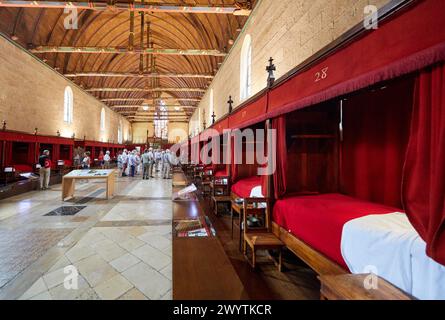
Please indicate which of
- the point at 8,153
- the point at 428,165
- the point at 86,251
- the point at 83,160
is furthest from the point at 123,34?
the point at 428,165

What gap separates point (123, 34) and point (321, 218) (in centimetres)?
1551

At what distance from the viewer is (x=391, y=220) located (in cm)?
199

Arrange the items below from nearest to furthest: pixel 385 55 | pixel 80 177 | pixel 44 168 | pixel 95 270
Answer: pixel 385 55 → pixel 95 270 → pixel 80 177 → pixel 44 168

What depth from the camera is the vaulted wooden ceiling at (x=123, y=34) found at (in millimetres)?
6648

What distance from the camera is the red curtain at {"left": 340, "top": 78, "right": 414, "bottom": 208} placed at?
270 centimetres

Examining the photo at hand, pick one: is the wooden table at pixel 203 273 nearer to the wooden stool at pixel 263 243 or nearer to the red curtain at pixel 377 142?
the wooden stool at pixel 263 243

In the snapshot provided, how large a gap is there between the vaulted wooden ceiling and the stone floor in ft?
19.8

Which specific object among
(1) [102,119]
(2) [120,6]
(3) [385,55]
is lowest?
(3) [385,55]

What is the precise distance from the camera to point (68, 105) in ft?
43.0

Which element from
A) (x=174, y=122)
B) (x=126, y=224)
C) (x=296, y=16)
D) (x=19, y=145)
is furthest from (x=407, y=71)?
(x=174, y=122)

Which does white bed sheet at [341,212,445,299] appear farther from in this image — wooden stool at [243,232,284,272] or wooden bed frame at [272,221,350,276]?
wooden stool at [243,232,284,272]

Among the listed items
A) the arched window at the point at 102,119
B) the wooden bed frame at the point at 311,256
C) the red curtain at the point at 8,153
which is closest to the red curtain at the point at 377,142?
the wooden bed frame at the point at 311,256

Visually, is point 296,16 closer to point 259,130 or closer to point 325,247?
point 259,130

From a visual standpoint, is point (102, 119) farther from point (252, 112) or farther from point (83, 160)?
point (252, 112)
